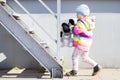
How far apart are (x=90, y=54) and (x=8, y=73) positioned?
2125 mm

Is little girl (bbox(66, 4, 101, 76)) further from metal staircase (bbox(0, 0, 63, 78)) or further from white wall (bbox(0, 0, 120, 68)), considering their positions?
white wall (bbox(0, 0, 120, 68))

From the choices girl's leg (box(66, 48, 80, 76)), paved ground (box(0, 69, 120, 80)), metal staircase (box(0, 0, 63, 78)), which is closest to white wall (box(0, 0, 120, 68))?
paved ground (box(0, 69, 120, 80))

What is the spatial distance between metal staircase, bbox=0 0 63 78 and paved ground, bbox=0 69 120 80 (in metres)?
0.27

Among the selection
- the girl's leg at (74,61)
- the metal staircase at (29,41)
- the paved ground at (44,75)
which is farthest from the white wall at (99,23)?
the metal staircase at (29,41)

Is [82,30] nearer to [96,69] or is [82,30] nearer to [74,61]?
[74,61]

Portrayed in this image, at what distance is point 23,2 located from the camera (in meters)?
9.26

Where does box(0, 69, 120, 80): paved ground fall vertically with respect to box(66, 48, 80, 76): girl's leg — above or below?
below

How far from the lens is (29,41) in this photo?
8219 millimetres

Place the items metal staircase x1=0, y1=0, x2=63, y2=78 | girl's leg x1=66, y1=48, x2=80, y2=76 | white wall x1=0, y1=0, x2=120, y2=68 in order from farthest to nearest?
white wall x1=0, y1=0, x2=120, y2=68 → girl's leg x1=66, y1=48, x2=80, y2=76 → metal staircase x1=0, y1=0, x2=63, y2=78

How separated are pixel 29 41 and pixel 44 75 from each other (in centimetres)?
94

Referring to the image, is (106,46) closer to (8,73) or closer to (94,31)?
(94,31)

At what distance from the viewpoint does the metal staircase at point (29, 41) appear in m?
8.16

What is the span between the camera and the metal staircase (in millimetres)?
8164

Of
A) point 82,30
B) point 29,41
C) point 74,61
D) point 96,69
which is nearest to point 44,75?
point 74,61
